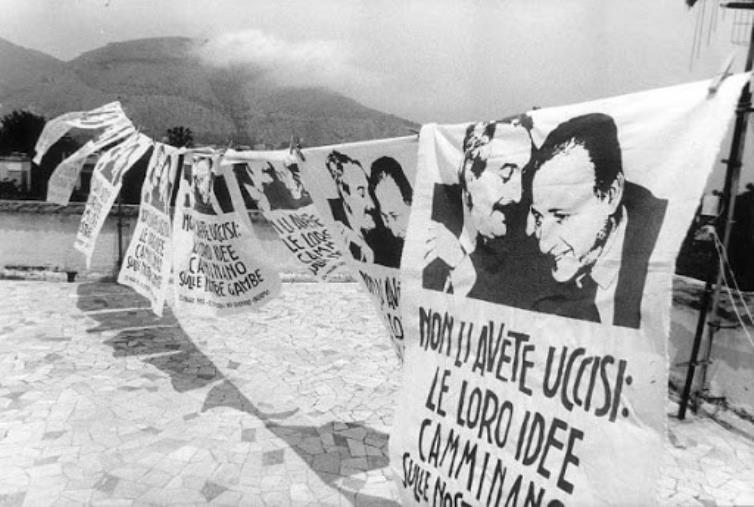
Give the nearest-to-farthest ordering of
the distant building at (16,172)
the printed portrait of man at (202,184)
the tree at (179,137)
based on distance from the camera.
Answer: the printed portrait of man at (202,184) → the distant building at (16,172) → the tree at (179,137)

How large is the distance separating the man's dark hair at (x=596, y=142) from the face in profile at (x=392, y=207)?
1.41 metres

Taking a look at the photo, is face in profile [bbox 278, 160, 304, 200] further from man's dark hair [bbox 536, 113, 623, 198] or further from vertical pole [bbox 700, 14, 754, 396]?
vertical pole [bbox 700, 14, 754, 396]

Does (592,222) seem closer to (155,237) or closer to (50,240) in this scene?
(155,237)

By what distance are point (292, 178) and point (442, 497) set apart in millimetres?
3276

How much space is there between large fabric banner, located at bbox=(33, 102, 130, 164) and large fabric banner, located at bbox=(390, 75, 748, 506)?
779 cm

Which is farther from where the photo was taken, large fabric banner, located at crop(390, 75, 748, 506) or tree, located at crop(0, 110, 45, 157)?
tree, located at crop(0, 110, 45, 157)

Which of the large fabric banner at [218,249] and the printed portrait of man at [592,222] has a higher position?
the printed portrait of man at [592,222]

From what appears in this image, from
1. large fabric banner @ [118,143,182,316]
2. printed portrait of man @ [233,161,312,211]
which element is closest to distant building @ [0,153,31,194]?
large fabric banner @ [118,143,182,316]

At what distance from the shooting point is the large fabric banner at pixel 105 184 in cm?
821

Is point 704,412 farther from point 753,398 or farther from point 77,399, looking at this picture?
point 77,399

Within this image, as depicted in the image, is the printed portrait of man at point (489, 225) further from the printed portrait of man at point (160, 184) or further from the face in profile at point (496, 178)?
the printed portrait of man at point (160, 184)

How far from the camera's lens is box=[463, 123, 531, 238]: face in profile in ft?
8.55

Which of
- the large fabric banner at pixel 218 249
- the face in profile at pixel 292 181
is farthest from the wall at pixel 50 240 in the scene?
the face in profile at pixel 292 181

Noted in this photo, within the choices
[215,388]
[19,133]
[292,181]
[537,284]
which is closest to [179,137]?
[19,133]
